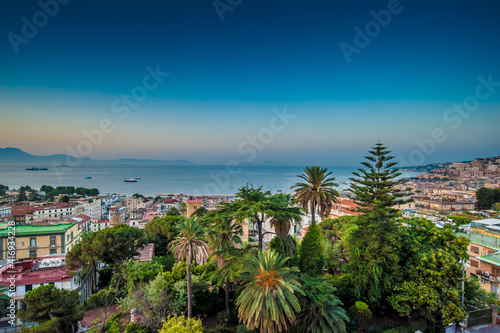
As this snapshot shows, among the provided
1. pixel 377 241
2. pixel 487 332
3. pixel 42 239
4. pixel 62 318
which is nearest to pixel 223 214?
pixel 377 241

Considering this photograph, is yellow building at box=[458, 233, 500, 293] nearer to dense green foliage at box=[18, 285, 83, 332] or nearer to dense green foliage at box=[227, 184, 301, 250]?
dense green foliage at box=[227, 184, 301, 250]

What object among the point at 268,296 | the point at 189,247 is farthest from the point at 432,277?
the point at 189,247

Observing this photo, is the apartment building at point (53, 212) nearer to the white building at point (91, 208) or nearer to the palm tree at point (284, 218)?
the white building at point (91, 208)

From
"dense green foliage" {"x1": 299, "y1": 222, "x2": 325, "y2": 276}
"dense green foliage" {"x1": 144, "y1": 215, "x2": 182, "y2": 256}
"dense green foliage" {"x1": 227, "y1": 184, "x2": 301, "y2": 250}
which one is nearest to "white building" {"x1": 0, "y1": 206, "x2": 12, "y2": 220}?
"dense green foliage" {"x1": 144, "y1": 215, "x2": 182, "y2": 256}

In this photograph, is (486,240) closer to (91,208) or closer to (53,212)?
(53,212)

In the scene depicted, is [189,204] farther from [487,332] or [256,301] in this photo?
[487,332]
